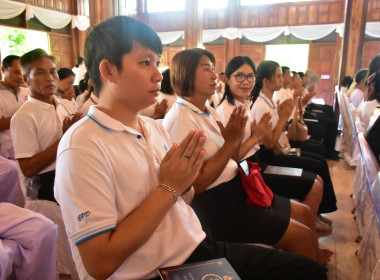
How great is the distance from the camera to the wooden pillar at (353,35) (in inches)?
267

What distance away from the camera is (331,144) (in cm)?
475

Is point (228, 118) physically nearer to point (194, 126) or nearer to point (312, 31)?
point (194, 126)

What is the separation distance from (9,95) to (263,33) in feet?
27.6

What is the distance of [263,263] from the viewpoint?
43.5 inches

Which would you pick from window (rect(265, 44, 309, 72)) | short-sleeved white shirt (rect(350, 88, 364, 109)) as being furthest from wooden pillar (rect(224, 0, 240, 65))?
short-sleeved white shirt (rect(350, 88, 364, 109))

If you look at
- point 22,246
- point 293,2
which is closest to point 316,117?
point 22,246

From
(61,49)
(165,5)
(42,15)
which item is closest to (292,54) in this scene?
(165,5)

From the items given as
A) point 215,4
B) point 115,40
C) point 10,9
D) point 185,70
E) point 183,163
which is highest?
point 215,4

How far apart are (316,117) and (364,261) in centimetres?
382

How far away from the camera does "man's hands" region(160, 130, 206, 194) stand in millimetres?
915

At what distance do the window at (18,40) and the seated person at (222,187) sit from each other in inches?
306

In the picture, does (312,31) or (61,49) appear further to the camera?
(61,49)

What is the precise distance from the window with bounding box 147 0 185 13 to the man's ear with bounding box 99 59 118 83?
1049 centimetres

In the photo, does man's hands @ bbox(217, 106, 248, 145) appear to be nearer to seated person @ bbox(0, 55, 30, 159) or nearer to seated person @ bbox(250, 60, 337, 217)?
seated person @ bbox(250, 60, 337, 217)
